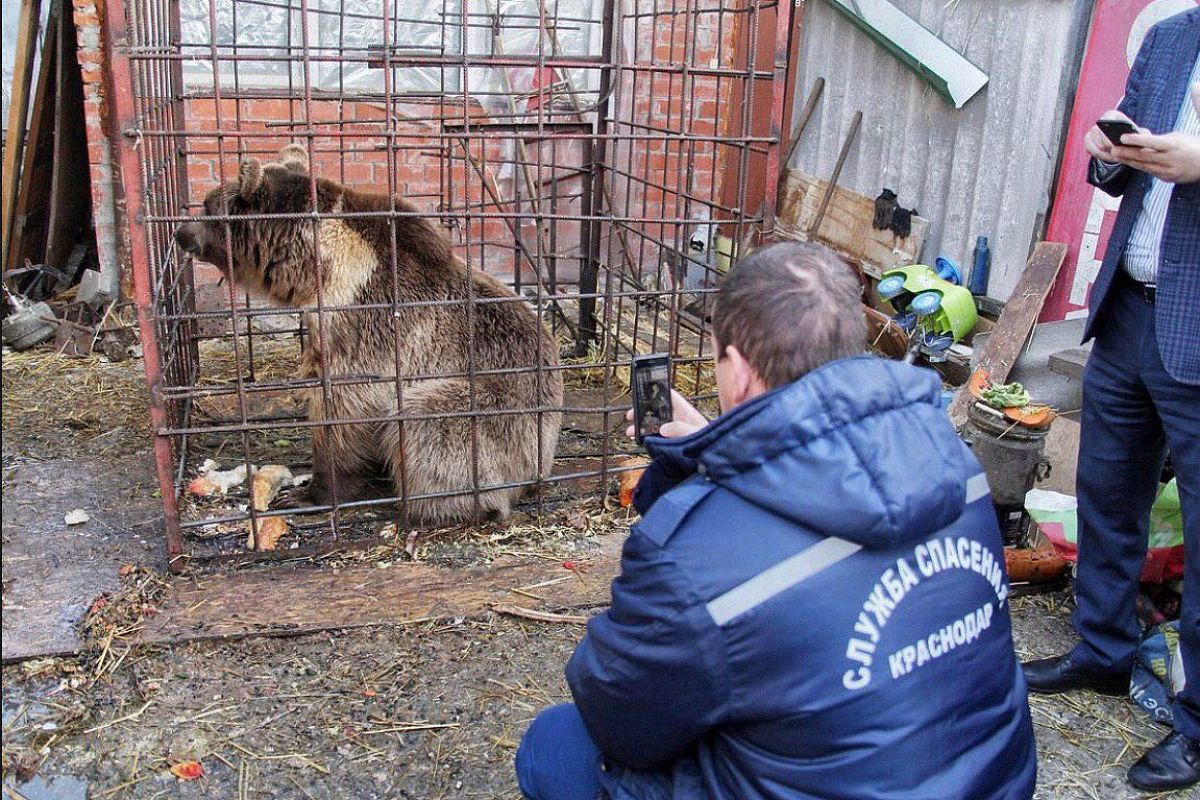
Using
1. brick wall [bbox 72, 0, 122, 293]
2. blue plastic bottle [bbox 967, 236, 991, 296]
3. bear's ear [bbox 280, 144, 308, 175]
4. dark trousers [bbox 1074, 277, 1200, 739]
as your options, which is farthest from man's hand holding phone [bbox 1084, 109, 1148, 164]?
brick wall [bbox 72, 0, 122, 293]

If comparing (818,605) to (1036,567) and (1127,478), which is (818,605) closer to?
(1127,478)

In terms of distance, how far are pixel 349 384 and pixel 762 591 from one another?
2900 mm

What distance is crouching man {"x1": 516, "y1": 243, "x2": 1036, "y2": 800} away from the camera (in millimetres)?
1671

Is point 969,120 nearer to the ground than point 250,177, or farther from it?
farther from it

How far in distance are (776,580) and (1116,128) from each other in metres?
2.00

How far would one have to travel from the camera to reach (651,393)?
246cm

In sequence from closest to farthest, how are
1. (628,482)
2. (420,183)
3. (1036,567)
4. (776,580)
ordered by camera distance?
(776,580) → (1036,567) → (628,482) → (420,183)

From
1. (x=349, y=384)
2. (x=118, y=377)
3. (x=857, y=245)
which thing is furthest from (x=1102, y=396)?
(x=118, y=377)

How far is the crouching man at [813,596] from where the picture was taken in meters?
1.67

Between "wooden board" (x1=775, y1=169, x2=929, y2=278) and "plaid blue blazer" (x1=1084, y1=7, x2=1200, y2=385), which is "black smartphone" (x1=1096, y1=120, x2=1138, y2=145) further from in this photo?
"wooden board" (x1=775, y1=169, x2=929, y2=278)

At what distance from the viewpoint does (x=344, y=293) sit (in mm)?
4289

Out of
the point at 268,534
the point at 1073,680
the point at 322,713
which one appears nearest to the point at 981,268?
the point at 1073,680

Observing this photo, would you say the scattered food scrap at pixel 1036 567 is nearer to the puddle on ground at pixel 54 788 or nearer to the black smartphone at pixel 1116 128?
the black smartphone at pixel 1116 128

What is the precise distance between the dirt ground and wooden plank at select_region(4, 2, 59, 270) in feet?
13.1
